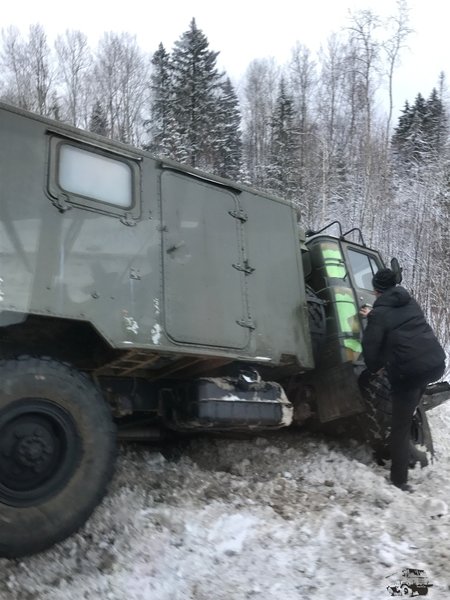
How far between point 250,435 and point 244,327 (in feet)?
4.73

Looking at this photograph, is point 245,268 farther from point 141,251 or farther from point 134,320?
point 134,320

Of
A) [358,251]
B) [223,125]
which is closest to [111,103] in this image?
[223,125]

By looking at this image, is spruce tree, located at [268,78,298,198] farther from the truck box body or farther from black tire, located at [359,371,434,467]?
the truck box body

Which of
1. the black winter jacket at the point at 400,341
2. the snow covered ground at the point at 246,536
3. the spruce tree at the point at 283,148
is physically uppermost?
the spruce tree at the point at 283,148

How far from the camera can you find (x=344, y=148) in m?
29.6

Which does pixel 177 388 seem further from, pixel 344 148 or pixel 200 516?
pixel 344 148

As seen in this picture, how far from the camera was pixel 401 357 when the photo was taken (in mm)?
4863

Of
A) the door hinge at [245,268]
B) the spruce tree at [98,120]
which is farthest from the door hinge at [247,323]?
the spruce tree at [98,120]

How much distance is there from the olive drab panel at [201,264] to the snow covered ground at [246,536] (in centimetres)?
119

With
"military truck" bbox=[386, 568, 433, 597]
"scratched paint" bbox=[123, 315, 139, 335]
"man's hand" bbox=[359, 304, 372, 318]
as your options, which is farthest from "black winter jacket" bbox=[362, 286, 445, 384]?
Result: "scratched paint" bbox=[123, 315, 139, 335]

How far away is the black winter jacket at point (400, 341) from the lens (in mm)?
4844

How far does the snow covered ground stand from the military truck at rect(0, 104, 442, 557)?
0.89 feet

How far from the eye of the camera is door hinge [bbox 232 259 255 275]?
4.92 meters

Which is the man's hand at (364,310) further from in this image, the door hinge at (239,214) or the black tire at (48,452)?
the black tire at (48,452)
